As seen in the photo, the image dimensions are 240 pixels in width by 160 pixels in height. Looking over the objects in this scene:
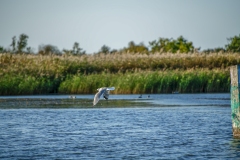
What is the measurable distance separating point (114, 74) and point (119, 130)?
49.3 feet

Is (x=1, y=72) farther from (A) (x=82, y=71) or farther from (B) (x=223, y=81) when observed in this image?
(B) (x=223, y=81)

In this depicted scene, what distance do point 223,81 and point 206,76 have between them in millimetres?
917

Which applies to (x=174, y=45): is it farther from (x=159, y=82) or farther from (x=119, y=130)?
(x=119, y=130)

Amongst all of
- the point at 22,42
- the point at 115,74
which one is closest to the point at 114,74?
the point at 115,74

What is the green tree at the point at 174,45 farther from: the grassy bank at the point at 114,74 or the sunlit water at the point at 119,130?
the sunlit water at the point at 119,130

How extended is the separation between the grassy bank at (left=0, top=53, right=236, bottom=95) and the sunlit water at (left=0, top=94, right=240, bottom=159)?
4170 mm

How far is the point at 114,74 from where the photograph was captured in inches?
1164

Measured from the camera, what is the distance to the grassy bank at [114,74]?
2761 centimetres

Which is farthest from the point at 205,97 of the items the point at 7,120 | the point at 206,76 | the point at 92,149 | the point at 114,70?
the point at 92,149

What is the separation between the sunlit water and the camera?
11.5 metres

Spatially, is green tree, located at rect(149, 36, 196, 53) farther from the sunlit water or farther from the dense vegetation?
the sunlit water

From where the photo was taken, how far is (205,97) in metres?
25.2

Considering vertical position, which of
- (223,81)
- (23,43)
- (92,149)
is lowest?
(92,149)

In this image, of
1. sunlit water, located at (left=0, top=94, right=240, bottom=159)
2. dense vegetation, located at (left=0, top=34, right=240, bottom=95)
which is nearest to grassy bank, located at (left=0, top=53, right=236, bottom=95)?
dense vegetation, located at (left=0, top=34, right=240, bottom=95)
